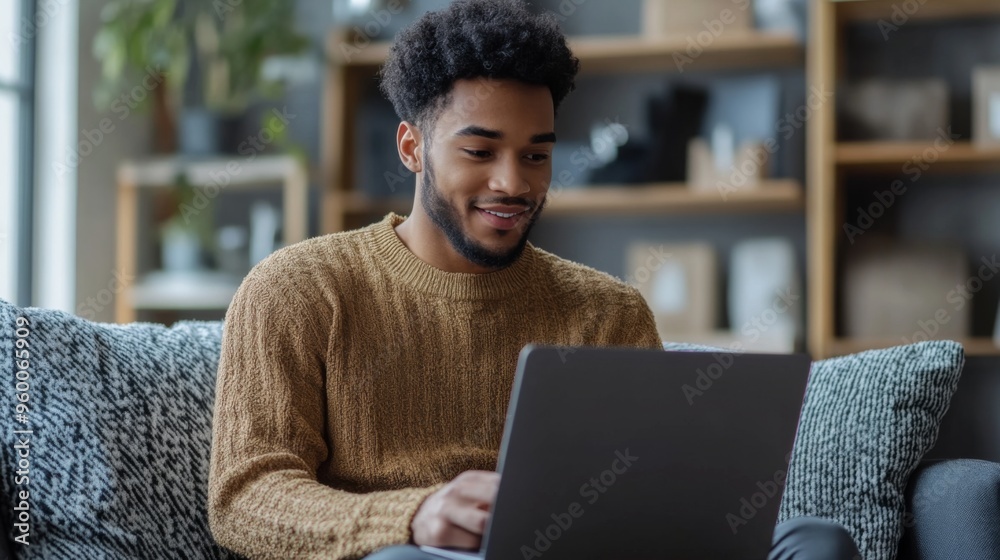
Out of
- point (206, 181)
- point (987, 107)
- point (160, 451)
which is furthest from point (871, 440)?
point (206, 181)

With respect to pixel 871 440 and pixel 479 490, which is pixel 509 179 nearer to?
pixel 479 490

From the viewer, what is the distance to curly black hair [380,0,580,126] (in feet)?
4.73

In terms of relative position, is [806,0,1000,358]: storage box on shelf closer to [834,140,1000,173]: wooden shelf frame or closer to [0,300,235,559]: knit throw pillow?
[834,140,1000,173]: wooden shelf frame

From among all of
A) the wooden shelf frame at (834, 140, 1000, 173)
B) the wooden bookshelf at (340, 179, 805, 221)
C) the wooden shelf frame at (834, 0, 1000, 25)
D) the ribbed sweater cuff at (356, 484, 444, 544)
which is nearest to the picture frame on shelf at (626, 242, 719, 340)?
the wooden bookshelf at (340, 179, 805, 221)

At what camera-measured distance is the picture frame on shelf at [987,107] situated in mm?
2752

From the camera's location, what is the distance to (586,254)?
3.21 m

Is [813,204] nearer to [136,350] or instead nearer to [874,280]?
[874,280]

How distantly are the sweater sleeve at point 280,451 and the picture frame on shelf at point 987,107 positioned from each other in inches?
78.9

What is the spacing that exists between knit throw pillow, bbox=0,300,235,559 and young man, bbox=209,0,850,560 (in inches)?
4.5

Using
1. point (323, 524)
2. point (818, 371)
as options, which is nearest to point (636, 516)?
point (323, 524)

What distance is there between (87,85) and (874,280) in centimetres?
230

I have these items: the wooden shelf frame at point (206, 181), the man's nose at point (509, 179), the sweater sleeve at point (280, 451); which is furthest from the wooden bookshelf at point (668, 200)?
the sweater sleeve at point (280, 451)

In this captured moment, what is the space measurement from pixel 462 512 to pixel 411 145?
0.66 metres

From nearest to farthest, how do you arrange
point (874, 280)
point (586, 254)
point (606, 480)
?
point (606, 480), point (874, 280), point (586, 254)
